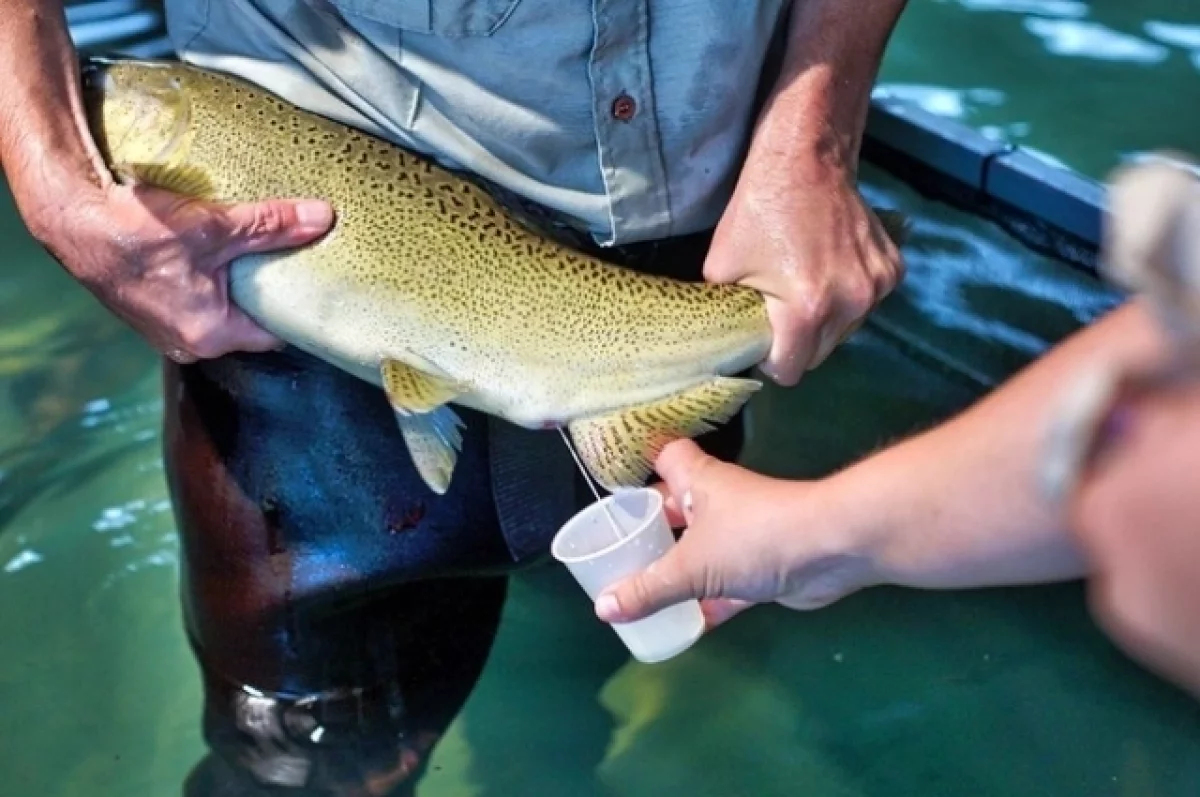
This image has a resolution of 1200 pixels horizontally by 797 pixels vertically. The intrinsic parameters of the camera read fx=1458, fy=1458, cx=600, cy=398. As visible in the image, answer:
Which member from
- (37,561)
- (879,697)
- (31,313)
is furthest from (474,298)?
(31,313)

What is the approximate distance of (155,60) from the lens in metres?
1.16

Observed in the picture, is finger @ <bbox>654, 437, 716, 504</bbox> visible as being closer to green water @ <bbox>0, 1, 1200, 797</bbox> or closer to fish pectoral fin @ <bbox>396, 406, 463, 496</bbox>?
fish pectoral fin @ <bbox>396, 406, 463, 496</bbox>

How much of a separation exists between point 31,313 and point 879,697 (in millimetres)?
1316

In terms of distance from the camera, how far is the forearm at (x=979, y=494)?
2.09ft

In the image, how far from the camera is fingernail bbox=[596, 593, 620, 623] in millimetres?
928

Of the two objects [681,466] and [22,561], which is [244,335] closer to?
[681,466]

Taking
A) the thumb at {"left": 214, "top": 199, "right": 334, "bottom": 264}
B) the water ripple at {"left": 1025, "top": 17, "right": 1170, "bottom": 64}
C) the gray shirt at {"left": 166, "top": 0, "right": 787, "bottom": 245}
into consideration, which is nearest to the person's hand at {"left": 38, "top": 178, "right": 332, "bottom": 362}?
the thumb at {"left": 214, "top": 199, "right": 334, "bottom": 264}

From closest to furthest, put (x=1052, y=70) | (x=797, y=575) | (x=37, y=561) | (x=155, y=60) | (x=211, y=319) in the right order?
1. (x=797, y=575)
2. (x=211, y=319)
3. (x=155, y=60)
4. (x=37, y=561)
5. (x=1052, y=70)

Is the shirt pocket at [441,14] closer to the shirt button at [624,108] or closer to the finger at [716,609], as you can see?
the shirt button at [624,108]

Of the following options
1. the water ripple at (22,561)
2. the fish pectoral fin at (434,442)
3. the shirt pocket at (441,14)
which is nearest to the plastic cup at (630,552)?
the fish pectoral fin at (434,442)

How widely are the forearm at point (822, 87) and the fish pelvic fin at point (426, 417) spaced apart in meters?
0.30

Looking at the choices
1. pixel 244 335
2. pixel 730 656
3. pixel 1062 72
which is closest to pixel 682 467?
pixel 244 335

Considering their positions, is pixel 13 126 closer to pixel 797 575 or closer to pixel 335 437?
pixel 335 437

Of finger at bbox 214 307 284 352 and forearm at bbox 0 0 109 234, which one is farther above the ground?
forearm at bbox 0 0 109 234
